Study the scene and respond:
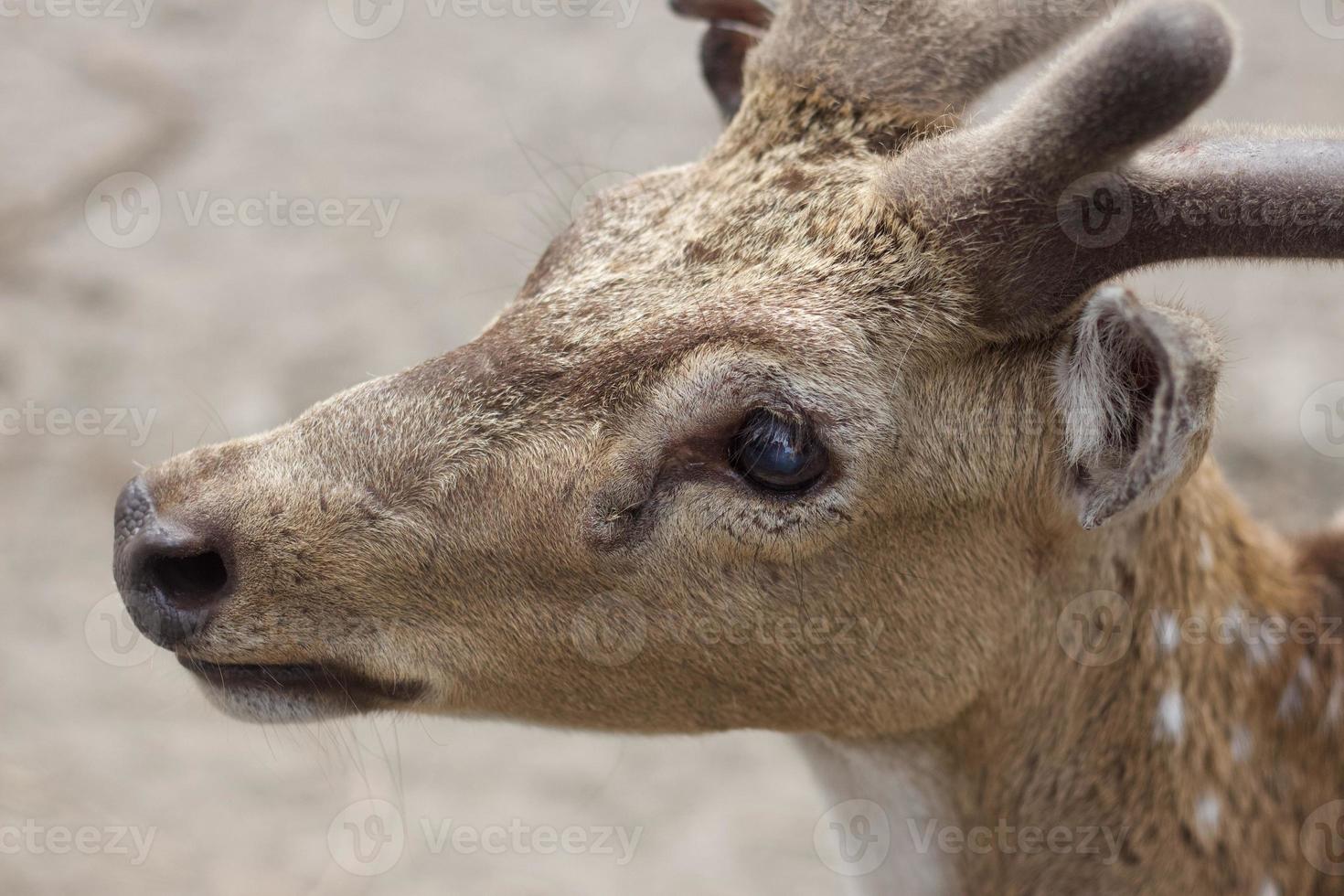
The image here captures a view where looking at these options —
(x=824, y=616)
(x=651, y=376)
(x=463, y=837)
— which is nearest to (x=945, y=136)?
(x=651, y=376)

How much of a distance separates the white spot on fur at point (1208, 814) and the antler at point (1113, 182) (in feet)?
4.78

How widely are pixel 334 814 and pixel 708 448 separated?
405 centimetres

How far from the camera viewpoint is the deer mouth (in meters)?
3.25

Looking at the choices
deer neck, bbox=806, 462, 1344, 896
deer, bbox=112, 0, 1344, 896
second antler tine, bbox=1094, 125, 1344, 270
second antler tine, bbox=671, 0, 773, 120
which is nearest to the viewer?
second antler tine, bbox=1094, 125, 1344, 270

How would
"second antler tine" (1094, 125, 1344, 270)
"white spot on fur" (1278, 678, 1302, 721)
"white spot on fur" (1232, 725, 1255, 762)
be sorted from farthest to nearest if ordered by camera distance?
"white spot on fur" (1278, 678, 1302, 721), "white spot on fur" (1232, 725, 1255, 762), "second antler tine" (1094, 125, 1344, 270)

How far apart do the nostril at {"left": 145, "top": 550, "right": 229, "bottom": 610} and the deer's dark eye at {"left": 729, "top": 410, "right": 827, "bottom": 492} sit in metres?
1.27

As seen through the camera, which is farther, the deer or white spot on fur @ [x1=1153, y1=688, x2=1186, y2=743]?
white spot on fur @ [x1=1153, y1=688, x2=1186, y2=743]

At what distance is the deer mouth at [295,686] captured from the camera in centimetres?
325

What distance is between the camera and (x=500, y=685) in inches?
134

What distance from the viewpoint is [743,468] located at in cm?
318

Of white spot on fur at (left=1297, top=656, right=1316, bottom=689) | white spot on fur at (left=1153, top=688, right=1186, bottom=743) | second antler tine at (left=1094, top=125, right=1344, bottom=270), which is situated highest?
second antler tine at (left=1094, top=125, right=1344, bottom=270)

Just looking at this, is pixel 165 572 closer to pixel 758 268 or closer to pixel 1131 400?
pixel 758 268

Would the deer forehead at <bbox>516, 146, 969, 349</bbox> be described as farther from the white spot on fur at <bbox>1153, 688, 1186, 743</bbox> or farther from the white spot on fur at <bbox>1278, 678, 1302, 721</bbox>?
the white spot on fur at <bbox>1278, 678, 1302, 721</bbox>

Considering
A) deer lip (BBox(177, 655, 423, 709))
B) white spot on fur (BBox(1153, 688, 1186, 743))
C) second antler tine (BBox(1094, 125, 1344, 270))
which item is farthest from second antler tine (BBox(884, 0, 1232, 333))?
deer lip (BBox(177, 655, 423, 709))
